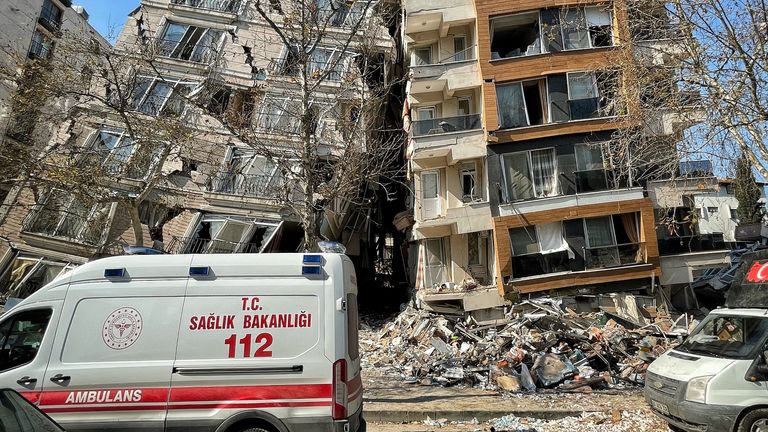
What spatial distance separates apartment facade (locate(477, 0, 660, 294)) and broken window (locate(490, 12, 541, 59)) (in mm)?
68

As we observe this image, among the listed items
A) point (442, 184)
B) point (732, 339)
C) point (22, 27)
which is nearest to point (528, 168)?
point (442, 184)

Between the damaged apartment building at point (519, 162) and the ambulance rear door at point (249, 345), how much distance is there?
38.6 ft

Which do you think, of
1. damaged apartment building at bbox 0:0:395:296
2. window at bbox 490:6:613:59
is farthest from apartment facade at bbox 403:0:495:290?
damaged apartment building at bbox 0:0:395:296

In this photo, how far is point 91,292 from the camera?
4984 millimetres

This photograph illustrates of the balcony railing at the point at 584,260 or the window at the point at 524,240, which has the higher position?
the window at the point at 524,240

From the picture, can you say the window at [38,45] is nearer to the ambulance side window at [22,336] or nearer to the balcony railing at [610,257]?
the ambulance side window at [22,336]

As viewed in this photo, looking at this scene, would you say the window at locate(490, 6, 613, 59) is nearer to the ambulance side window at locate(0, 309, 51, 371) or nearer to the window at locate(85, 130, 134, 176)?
the window at locate(85, 130, 134, 176)

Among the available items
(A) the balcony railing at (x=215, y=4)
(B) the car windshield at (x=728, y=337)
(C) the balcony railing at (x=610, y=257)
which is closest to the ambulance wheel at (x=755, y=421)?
(B) the car windshield at (x=728, y=337)

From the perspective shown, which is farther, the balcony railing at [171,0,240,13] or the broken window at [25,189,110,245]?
the balcony railing at [171,0,240,13]

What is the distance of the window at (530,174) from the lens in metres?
17.0

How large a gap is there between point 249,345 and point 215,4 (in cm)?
1951

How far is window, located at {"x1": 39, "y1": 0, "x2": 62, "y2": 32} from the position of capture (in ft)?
77.0

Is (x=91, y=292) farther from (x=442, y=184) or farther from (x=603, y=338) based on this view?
(x=442, y=184)

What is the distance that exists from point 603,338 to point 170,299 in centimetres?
1036
